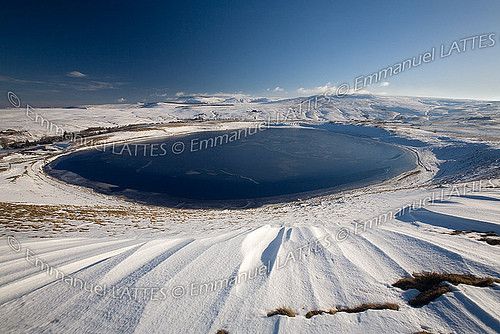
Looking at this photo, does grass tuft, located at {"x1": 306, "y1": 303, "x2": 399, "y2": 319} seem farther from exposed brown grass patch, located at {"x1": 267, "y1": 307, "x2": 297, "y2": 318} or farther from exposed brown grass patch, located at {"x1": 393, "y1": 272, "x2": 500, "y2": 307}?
exposed brown grass patch, located at {"x1": 393, "y1": 272, "x2": 500, "y2": 307}

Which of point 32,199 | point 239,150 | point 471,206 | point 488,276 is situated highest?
point 239,150

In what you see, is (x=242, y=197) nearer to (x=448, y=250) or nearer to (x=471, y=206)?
(x=471, y=206)

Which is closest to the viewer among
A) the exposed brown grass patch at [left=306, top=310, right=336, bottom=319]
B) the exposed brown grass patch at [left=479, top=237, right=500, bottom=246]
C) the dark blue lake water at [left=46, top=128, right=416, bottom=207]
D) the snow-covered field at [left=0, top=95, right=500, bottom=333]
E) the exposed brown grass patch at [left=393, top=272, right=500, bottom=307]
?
the snow-covered field at [left=0, top=95, right=500, bottom=333]

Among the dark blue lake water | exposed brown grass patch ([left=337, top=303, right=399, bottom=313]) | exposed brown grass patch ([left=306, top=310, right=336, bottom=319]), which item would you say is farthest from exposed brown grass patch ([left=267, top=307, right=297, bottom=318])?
the dark blue lake water

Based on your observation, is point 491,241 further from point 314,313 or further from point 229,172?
point 229,172

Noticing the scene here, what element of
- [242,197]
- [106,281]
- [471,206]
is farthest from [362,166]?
[106,281]

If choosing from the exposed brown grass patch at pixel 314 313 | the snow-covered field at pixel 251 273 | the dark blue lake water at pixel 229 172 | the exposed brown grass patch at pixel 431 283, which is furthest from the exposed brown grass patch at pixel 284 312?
the dark blue lake water at pixel 229 172
